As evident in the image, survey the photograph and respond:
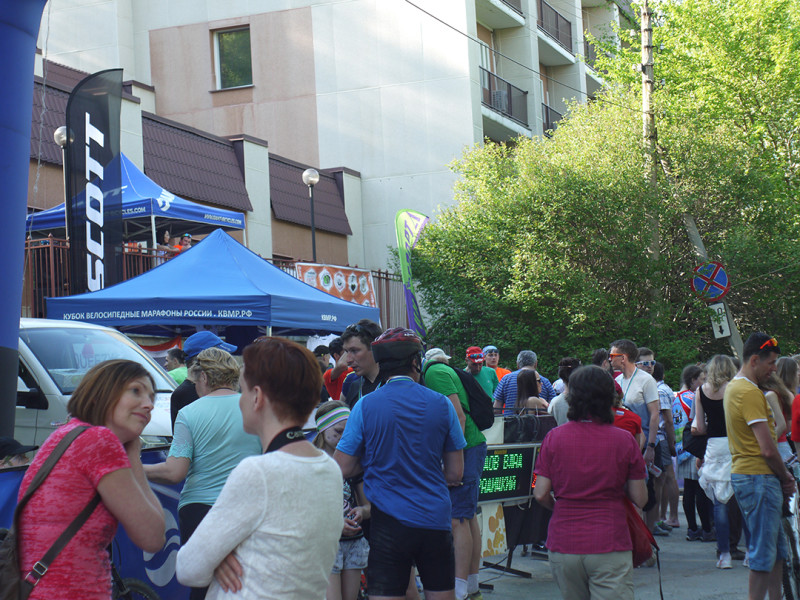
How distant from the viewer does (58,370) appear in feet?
25.5

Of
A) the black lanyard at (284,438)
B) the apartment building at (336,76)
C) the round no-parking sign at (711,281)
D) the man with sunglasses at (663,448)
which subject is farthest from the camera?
the apartment building at (336,76)

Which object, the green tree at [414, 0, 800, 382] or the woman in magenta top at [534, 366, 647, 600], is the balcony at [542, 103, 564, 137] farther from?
the woman in magenta top at [534, 366, 647, 600]

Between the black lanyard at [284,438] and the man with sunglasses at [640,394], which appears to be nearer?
the black lanyard at [284,438]

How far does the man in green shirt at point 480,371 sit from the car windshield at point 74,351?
342 cm

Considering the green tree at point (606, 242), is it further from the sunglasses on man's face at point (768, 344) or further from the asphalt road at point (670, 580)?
the sunglasses on man's face at point (768, 344)

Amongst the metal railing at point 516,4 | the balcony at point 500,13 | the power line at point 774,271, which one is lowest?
the power line at point 774,271

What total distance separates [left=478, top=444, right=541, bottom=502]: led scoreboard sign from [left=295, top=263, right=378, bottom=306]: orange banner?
8.90 metres

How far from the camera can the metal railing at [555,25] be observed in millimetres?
31266

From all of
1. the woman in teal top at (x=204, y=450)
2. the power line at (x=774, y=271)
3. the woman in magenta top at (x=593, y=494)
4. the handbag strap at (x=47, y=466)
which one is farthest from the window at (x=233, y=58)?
the handbag strap at (x=47, y=466)

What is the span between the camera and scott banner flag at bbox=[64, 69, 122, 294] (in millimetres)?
12555

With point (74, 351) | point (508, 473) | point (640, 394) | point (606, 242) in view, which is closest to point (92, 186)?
point (74, 351)

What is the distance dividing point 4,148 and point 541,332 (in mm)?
14979

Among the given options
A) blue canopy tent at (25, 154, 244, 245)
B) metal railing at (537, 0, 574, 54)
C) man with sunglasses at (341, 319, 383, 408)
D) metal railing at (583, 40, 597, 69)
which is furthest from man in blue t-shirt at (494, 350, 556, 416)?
metal railing at (583, 40, 597, 69)

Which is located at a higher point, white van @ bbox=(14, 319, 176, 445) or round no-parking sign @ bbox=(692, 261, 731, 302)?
round no-parking sign @ bbox=(692, 261, 731, 302)
